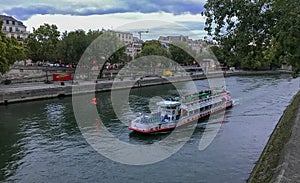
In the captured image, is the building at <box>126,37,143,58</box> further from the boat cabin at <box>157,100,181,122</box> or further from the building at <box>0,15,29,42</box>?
the boat cabin at <box>157,100,181,122</box>

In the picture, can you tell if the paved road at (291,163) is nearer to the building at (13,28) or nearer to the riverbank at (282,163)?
the riverbank at (282,163)

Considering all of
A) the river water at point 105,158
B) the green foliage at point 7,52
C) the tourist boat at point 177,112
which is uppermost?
the green foliage at point 7,52

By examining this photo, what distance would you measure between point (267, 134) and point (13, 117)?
24.3 metres

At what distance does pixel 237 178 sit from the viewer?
1739 centimetres

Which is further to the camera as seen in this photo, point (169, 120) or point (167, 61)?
point (167, 61)

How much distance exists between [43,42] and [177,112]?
52945 mm

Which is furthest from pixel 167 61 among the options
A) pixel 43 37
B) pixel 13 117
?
pixel 13 117

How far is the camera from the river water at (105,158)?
17906 millimetres

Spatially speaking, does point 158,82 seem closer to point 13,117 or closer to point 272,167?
point 13,117

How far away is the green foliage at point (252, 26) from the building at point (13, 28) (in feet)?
268

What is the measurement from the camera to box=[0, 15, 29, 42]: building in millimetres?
88100

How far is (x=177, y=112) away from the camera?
3002cm

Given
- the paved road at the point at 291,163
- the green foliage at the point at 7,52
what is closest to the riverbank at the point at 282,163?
the paved road at the point at 291,163

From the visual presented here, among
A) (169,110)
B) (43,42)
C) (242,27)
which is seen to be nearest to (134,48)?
(43,42)
